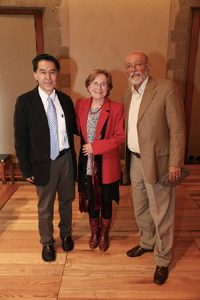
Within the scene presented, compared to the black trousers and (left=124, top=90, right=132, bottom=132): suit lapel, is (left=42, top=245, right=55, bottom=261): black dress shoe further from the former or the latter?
(left=124, top=90, right=132, bottom=132): suit lapel

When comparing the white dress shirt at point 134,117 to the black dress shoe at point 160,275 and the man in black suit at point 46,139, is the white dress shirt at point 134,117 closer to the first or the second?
the man in black suit at point 46,139

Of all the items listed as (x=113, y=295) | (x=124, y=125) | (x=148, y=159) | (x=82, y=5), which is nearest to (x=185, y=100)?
(x=82, y=5)

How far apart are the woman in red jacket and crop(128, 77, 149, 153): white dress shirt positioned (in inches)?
4.6

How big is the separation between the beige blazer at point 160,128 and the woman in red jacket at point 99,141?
1.03 ft

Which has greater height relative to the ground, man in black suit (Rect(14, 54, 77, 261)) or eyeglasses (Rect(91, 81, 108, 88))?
eyeglasses (Rect(91, 81, 108, 88))

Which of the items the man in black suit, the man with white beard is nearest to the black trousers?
the man in black suit

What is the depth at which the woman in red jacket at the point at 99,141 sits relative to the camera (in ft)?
6.53

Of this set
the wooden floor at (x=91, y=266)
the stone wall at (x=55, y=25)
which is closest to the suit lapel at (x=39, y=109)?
the wooden floor at (x=91, y=266)

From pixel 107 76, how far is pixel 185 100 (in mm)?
3251

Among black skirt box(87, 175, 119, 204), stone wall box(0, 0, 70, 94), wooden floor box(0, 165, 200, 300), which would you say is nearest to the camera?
wooden floor box(0, 165, 200, 300)

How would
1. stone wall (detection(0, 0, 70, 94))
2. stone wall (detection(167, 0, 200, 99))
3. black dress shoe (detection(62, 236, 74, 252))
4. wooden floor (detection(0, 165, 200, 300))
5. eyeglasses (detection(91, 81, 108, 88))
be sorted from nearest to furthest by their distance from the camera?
wooden floor (detection(0, 165, 200, 300)) → eyeglasses (detection(91, 81, 108, 88)) → black dress shoe (detection(62, 236, 74, 252)) → stone wall (detection(0, 0, 70, 94)) → stone wall (detection(167, 0, 200, 99))

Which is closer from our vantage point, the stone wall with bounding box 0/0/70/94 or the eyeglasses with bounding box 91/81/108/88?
the eyeglasses with bounding box 91/81/108/88

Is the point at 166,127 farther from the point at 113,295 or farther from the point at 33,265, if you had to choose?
the point at 33,265

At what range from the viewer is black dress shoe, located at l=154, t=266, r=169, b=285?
1.92m
